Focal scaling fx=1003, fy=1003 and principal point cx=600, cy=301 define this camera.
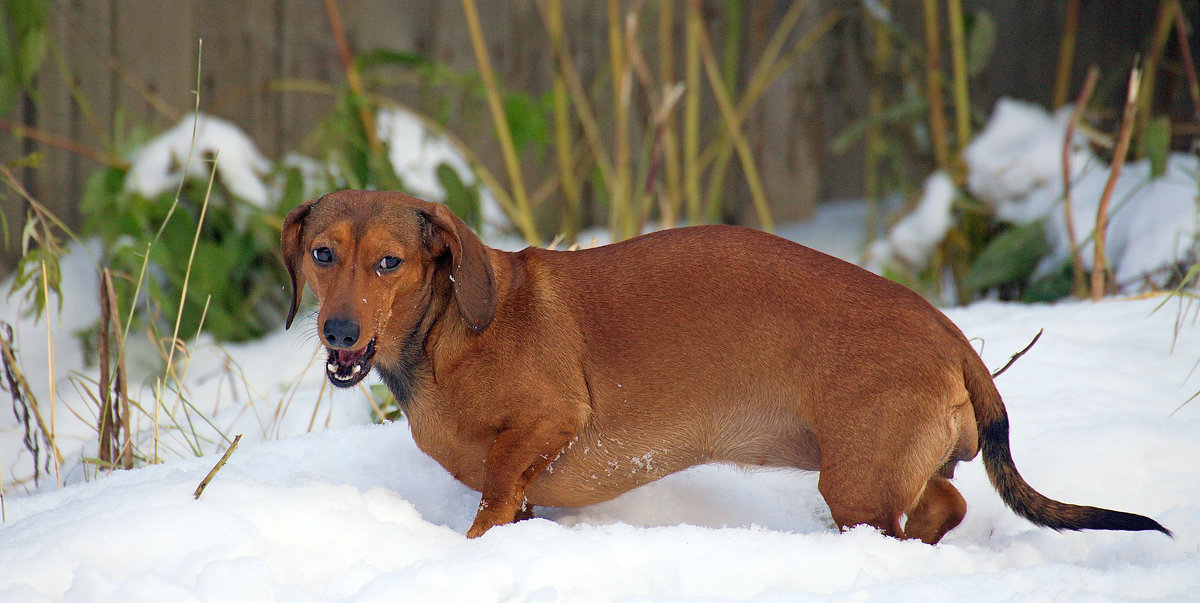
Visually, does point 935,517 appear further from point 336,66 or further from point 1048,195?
point 336,66


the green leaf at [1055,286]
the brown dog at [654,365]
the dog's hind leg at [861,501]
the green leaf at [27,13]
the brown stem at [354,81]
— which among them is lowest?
the green leaf at [1055,286]

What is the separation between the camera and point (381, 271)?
206cm

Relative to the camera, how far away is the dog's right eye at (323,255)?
207 centimetres

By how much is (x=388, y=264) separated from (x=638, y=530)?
0.74m

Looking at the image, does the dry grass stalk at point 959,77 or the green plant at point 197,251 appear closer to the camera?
the green plant at point 197,251

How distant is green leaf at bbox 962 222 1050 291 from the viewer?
4.18m

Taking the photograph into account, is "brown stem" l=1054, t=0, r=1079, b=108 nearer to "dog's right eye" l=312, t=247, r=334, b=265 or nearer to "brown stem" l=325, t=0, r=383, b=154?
"brown stem" l=325, t=0, r=383, b=154

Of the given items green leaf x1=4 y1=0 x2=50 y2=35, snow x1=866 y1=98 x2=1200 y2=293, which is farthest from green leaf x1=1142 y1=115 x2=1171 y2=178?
green leaf x1=4 y1=0 x2=50 y2=35

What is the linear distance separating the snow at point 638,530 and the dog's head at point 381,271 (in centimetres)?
31

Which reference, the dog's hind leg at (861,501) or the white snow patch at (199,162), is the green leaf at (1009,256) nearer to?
the dog's hind leg at (861,501)

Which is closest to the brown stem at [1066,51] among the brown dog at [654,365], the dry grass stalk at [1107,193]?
the dry grass stalk at [1107,193]

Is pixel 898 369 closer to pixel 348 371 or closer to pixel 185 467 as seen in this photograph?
pixel 348 371

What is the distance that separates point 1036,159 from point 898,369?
9.50 feet

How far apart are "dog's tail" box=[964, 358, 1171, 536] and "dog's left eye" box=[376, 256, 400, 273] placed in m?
1.18
